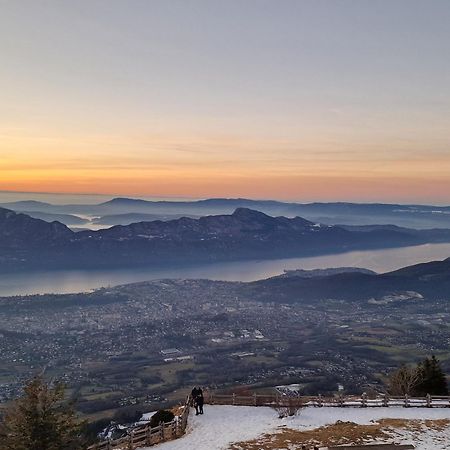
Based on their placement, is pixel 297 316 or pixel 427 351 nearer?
pixel 427 351

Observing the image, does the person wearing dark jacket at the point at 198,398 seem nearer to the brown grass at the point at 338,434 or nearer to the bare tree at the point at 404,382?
the brown grass at the point at 338,434

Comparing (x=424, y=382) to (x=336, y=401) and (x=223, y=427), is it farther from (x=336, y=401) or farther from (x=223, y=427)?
(x=223, y=427)

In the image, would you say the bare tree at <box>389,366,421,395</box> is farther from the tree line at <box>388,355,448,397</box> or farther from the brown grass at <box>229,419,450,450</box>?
the brown grass at <box>229,419,450,450</box>

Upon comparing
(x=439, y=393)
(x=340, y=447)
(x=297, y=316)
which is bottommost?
(x=297, y=316)

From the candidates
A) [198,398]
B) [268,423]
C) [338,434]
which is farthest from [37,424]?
[338,434]

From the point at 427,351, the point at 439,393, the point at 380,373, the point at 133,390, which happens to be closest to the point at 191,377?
the point at 133,390

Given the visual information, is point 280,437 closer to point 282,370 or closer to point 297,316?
point 282,370

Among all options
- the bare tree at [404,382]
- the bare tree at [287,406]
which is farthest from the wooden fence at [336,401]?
the bare tree at [404,382]
